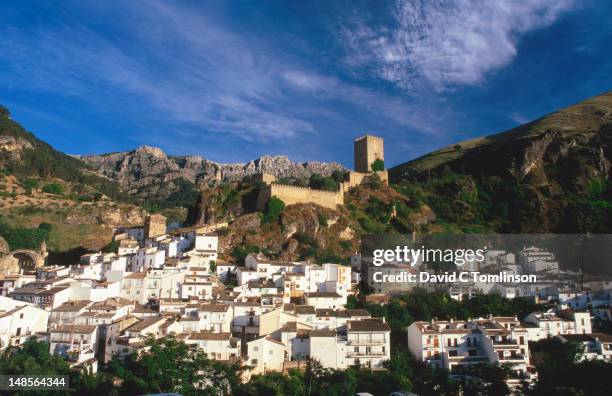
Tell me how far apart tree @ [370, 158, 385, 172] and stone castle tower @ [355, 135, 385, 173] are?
1.15ft

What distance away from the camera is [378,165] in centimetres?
7531

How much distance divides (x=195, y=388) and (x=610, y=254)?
48368 millimetres

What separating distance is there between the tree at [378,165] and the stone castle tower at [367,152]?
349mm

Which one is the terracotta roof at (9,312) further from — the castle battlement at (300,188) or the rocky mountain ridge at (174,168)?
the rocky mountain ridge at (174,168)

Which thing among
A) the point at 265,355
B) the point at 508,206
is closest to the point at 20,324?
the point at 265,355

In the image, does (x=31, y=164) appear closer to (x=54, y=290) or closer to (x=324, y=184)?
(x=324, y=184)

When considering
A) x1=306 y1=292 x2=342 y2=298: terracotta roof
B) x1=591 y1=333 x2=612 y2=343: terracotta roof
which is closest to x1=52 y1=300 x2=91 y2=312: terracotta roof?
x1=306 y1=292 x2=342 y2=298: terracotta roof

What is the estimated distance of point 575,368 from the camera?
93.1ft

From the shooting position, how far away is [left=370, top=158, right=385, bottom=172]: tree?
246 feet

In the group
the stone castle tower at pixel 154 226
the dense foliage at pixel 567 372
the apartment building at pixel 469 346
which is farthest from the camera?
the stone castle tower at pixel 154 226

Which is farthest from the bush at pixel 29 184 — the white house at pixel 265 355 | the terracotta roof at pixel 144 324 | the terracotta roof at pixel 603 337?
the terracotta roof at pixel 603 337

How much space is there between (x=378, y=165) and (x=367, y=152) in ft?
8.22

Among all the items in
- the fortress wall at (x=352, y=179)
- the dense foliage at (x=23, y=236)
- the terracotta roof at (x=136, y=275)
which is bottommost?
the terracotta roof at (x=136, y=275)

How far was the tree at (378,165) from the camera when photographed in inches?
2948
